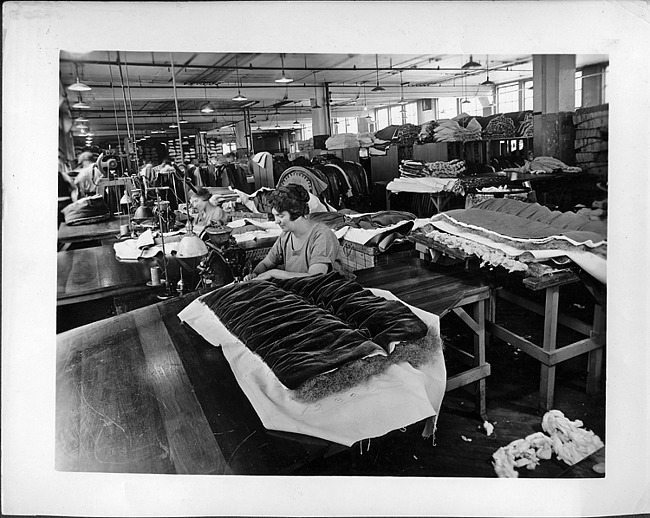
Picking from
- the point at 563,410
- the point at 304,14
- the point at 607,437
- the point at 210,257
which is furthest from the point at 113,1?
the point at 607,437

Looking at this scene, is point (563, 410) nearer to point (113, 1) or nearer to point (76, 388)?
point (76, 388)

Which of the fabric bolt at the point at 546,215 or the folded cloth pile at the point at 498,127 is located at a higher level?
the folded cloth pile at the point at 498,127

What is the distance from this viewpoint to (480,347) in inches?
42.5

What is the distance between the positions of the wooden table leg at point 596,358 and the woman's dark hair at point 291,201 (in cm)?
69

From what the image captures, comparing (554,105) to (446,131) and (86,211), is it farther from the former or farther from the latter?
(86,211)

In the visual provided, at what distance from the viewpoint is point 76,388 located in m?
1.11

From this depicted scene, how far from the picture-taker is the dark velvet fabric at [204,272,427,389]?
1.01m

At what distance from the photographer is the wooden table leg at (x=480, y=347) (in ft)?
3.44

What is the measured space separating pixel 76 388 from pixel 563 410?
3.52ft

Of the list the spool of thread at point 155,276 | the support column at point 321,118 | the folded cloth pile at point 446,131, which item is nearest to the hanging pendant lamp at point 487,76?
the folded cloth pile at point 446,131

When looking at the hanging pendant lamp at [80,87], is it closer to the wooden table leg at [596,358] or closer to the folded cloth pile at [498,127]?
the folded cloth pile at [498,127]

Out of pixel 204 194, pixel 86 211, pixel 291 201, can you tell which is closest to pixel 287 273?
pixel 291 201

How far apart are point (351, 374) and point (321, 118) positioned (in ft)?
2.03

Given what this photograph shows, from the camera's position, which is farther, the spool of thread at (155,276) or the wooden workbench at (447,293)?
the spool of thread at (155,276)
